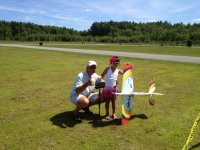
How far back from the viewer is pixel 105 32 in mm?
173250

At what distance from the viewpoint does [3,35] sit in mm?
147125

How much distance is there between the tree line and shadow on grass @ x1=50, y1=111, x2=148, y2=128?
98049 millimetres

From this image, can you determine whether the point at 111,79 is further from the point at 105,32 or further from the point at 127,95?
the point at 105,32

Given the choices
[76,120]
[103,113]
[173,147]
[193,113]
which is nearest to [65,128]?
[76,120]

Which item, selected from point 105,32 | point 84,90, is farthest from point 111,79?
point 105,32

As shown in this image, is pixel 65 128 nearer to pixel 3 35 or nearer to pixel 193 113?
pixel 193 113

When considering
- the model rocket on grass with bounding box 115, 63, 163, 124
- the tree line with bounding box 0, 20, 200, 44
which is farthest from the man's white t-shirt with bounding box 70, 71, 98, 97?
the tree line with bounding box 0, 20, 200, 44

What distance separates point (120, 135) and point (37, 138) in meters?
1.92

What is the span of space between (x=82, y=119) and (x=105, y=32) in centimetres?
16832

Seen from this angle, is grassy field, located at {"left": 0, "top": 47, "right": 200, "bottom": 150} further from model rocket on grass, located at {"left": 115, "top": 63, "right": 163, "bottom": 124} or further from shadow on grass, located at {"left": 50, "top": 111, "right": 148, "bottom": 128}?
model rocket on grass, located at {"left": 115, "top": 63, "right": 163, "bottom": 124}

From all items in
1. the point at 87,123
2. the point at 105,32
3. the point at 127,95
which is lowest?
the point at 87,123

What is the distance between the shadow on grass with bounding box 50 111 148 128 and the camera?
7051 millimetres

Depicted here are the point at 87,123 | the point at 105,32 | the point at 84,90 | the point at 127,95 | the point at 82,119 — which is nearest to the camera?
the point at 127,95

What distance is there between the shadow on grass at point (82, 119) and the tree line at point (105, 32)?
98.0 metres
